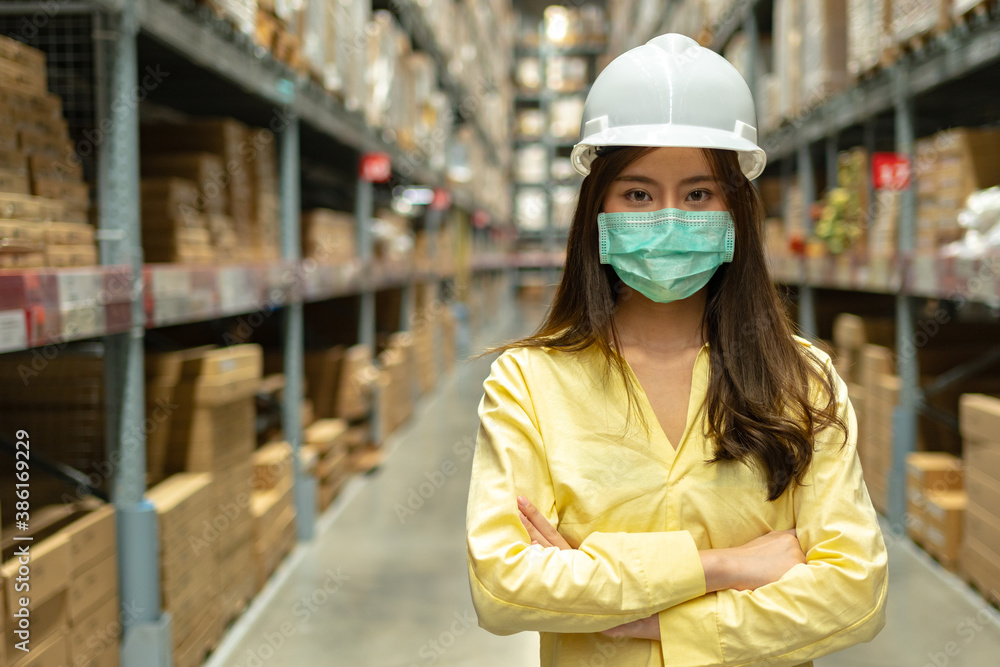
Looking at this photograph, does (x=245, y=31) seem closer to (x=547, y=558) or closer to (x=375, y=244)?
(x=547, y=558)

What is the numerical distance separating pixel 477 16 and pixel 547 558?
11041 mm

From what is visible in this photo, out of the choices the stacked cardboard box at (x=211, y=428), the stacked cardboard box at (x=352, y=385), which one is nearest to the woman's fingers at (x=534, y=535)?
the stacked cardboard box at (x=211, y=428)

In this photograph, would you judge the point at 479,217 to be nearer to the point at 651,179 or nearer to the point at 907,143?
the point at 907,143

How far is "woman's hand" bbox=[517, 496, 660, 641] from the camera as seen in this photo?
1155 mm

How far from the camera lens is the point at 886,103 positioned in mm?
4168

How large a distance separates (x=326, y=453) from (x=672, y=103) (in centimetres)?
377

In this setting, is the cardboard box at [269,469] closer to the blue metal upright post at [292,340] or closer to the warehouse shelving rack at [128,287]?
the blue metal upright post at [292,340]

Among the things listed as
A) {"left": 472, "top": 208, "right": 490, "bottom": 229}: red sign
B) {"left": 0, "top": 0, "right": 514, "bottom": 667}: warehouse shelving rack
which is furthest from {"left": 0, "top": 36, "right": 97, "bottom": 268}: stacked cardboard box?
{"left": 472, "top": 208, "right": 490, "bottom": 229}: red sign

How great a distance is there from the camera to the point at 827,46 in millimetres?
4941

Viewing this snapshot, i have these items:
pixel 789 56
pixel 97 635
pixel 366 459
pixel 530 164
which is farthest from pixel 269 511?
pixel 530 164

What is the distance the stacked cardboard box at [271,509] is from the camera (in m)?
3.42

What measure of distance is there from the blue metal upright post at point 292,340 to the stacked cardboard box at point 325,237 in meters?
0.69

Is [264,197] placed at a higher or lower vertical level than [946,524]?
higher

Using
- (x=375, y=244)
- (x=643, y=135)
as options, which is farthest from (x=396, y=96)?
(x=643, y=135)
